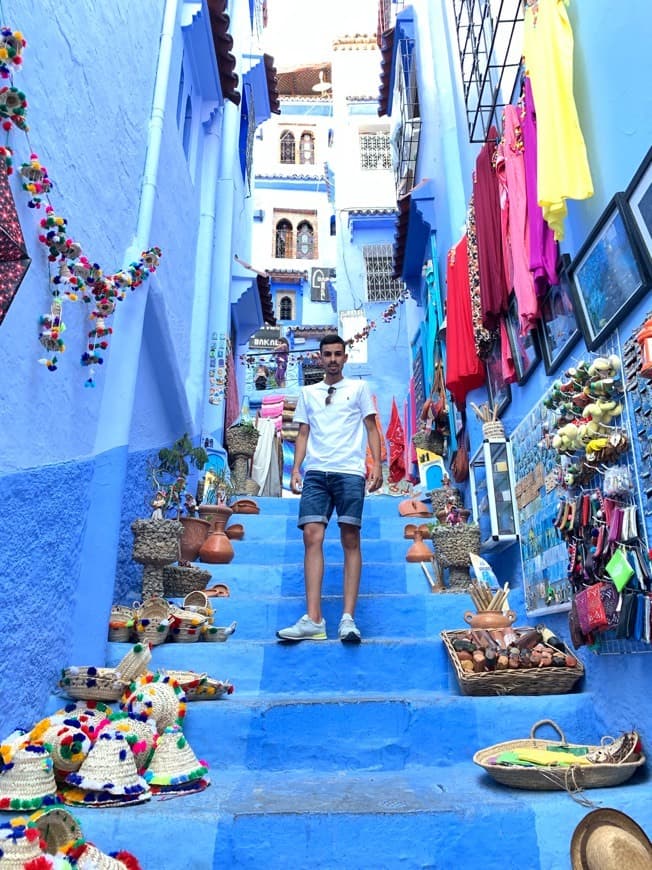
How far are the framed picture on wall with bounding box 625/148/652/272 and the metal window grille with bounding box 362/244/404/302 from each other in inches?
508

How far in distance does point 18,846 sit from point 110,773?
0.54m

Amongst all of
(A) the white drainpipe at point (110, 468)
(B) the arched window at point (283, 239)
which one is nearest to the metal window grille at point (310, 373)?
(B) the arched window at point (283, 239)

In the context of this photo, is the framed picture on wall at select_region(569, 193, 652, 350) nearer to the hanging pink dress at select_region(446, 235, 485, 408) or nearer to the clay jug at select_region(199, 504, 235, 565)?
the hanging pink dress at select_region(446, 235, 485, 408)

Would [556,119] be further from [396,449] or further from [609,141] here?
[396,449]

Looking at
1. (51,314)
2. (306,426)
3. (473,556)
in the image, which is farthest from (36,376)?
(473,556)

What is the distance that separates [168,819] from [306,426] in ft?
8.14

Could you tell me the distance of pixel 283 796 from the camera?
6.99ft

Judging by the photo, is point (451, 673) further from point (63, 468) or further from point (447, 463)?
point (447, 463)

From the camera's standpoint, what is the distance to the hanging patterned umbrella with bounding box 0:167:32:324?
2.40 m

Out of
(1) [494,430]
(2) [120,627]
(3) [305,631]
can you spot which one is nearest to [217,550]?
(2) [120,627]

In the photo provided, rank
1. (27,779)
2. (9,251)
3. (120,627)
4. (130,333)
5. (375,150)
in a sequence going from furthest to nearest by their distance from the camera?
(375,150) < (130,333) < (120,627) < (9,251) < (27,779)

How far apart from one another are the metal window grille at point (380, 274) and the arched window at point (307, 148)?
25.6ft

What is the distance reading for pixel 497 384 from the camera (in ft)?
16.2

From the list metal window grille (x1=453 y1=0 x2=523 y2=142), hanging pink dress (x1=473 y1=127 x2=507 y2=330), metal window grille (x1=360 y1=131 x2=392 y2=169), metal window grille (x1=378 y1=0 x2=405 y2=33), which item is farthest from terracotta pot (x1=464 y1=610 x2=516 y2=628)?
metal window grille (x1=360 y1=131 x2=392 y2=169)
